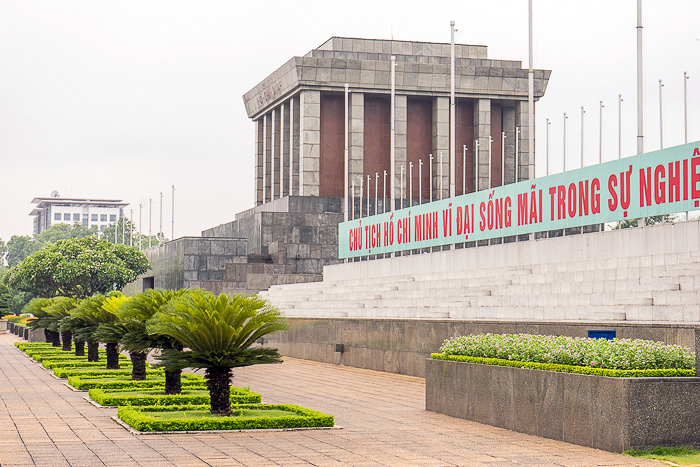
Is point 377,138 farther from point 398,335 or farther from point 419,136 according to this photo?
point 398,335

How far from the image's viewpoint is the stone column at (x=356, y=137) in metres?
61.0

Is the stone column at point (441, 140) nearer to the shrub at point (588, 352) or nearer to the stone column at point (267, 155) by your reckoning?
the stone column at point (267, 155)

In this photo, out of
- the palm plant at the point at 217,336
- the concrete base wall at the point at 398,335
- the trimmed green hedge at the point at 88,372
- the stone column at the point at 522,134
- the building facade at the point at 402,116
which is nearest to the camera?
the palm plant at the point at 217,336

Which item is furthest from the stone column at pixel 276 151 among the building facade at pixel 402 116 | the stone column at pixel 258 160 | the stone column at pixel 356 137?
the stone column at pixel 356 137

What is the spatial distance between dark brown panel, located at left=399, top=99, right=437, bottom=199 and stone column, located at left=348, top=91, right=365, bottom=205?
3260mm

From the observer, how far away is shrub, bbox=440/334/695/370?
1239 centimetres

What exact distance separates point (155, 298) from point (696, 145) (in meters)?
10.9

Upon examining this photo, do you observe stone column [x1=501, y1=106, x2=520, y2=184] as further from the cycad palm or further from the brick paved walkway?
the brick paved walkway

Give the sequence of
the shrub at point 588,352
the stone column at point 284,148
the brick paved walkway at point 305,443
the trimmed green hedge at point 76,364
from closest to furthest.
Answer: the brick paved walkway at point 305,443 < the shrub at point 588,352 < the trimmed green hedge at point 76,364 < the stone column at point 284,148

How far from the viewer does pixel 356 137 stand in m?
61.6

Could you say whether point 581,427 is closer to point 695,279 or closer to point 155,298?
point 695,279

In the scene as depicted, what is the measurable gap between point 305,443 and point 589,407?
3516 millimetres

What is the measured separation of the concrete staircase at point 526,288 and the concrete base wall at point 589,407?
11.6ft

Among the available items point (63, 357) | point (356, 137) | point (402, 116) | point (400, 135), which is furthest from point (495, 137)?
point (63, 357)
